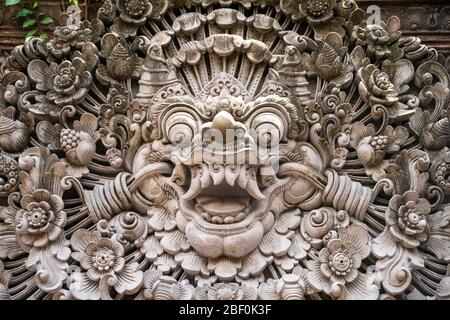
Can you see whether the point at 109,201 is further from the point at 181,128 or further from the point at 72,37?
the point at 72,37

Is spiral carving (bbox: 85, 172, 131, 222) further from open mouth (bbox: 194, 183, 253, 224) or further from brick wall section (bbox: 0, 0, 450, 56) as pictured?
brick wall section (bbox: 0, 0, 450, 56)

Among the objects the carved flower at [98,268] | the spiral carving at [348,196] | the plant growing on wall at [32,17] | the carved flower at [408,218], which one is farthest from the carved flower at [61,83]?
the carved flower at [408,218]

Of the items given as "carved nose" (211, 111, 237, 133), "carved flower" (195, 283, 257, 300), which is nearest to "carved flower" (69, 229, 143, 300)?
"carved flower" (195, 283, 257, 300)

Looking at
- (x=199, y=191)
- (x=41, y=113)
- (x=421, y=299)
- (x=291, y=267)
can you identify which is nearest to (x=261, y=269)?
(x=291, y=267)

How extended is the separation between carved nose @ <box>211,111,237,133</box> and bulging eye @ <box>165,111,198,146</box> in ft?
0.65

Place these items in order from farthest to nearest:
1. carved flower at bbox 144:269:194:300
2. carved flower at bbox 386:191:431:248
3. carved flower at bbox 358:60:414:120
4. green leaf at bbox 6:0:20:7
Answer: green leaf at bbox 6:0:20:7, carved flower at bbox 358:60:414:120, carved flower at bbox 386:191:431:248, carved flower at bbox 144:269:194:300

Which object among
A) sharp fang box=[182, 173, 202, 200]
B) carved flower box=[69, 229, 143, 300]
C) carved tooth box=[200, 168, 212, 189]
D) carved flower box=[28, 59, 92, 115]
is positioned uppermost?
carved flower box=[28, 59, 92, 115]

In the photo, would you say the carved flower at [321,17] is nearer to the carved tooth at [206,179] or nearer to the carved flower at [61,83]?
the carved tooth at [206,179]

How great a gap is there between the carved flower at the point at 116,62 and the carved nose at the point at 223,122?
0.61 meters

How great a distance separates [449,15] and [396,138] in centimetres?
87

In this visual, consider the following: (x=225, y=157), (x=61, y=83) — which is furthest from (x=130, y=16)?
(x=225, y=157)

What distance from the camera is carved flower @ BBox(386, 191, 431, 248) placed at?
410 centimetres

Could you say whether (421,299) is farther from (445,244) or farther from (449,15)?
(449,15)

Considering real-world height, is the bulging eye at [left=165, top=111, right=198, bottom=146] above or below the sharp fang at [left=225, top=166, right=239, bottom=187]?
above
